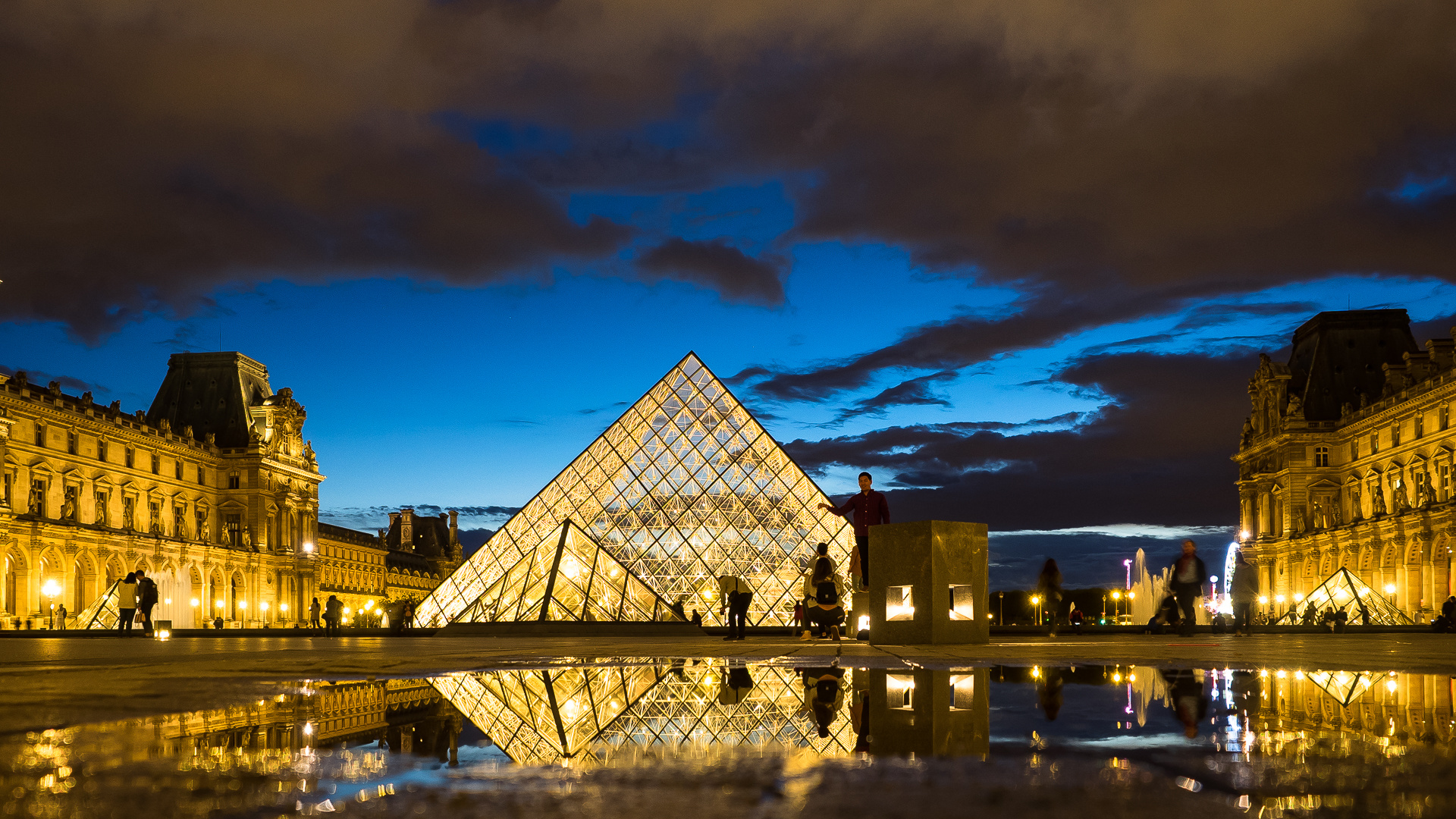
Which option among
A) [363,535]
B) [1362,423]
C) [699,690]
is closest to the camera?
[699,690]

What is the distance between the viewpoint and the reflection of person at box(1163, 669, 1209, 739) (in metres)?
3.38

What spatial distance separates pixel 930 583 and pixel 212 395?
79.8 meters

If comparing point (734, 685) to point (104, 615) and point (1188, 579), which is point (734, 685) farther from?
point (104, 615)

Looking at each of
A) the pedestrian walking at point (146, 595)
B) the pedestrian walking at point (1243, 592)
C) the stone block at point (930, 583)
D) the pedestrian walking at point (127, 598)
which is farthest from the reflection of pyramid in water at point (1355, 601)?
the pedestrian walking at point (127, 598)

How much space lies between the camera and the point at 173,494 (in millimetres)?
70625

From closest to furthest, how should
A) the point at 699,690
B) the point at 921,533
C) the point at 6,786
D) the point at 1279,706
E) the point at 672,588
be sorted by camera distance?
the point at 6,786, the point at 1279,706, the point at 699,690, the point at 921,533, the point at 672,588

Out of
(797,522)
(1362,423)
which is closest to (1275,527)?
(1362,423)

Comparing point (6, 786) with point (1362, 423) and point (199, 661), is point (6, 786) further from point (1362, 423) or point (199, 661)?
point (1362, 423)

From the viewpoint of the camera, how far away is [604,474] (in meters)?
35.8

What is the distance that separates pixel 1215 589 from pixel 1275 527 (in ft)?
89.9

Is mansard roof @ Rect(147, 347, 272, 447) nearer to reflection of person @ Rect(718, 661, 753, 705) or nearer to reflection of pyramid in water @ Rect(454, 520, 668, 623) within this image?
reflection of pyramid in water @ Rect(454, 520, 668, 623)

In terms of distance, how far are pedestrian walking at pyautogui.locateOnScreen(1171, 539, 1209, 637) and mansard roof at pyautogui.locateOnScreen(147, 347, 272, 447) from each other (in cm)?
7236

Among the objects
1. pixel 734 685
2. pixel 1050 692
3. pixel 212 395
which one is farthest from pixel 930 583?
pixel 212 395

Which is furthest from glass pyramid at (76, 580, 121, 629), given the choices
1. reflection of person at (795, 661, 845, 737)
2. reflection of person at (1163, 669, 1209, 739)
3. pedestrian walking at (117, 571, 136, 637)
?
reflection of person at (1163, 669, 1209, 739)
